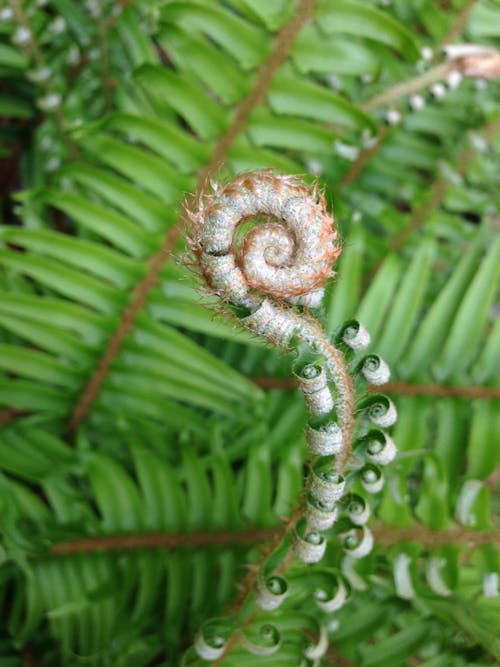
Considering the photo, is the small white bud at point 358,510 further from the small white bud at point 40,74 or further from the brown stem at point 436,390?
the small white bud at point 40,74

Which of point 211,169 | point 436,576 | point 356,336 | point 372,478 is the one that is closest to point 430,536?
point 436,576

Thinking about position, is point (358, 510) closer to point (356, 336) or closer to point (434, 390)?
point (356, 336)

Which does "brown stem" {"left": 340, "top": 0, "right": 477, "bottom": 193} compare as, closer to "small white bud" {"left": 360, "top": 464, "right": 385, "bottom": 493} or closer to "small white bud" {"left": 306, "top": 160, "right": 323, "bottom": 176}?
"small white bud" {"left": 306, "top": 160, "right": 323, "bottom": 176}

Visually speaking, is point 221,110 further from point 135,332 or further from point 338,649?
point 338,649

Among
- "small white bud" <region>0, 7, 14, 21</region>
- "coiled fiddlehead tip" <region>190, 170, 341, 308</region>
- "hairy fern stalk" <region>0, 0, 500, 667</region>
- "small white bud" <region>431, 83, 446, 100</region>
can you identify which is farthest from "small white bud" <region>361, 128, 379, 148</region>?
"coiled fiddlehead tip" <region>190, 170, 341, 308</region>

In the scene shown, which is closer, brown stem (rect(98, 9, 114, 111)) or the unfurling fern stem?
the unfurling fern stem

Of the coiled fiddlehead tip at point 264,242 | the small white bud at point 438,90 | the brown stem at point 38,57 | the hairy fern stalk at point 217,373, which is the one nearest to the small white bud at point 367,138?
the hairy fern stalk at point 217,373
